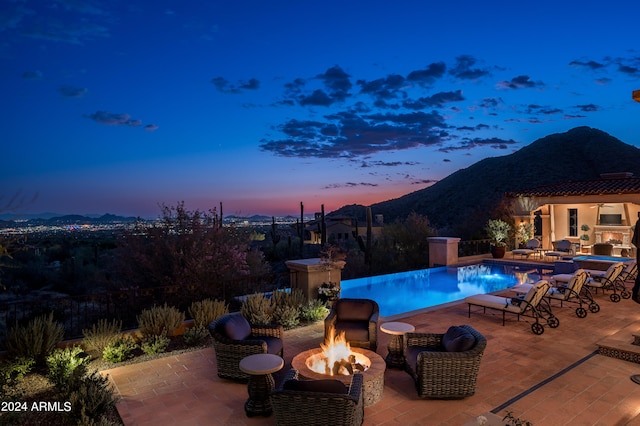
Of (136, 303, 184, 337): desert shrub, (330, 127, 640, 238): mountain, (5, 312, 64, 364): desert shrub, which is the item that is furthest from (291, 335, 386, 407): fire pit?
(330, 127, 640, 238): mountain

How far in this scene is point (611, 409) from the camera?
4.70 metres

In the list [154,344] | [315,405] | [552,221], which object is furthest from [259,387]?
[552,221]

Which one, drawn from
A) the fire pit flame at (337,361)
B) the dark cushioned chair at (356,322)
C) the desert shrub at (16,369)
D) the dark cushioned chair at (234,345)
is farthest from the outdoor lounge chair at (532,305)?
the desert shrub at (16,369)

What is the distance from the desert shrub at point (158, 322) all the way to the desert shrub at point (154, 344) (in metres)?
0.16

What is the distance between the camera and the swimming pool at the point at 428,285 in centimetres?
1300

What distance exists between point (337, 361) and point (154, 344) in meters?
3.54

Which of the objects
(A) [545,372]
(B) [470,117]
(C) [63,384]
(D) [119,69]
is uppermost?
(B) [470,117]

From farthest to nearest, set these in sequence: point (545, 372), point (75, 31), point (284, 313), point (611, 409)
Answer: point (75, 31) → point (284, 313) → point (545, 372) → point (611, 409)

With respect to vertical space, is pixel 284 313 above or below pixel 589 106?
below

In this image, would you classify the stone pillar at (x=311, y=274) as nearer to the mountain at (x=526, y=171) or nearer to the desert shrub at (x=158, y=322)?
the desert shrub at (x=158, y=322)

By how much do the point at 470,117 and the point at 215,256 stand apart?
22.4 metres

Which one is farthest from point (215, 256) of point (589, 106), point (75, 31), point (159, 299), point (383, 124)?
point (589, 106)

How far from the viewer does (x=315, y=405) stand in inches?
143

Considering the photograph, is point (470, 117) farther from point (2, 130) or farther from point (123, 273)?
point (2, 130)
